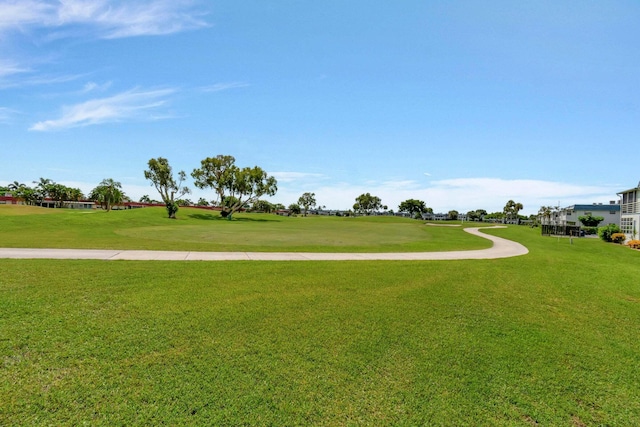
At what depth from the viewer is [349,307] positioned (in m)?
6.76

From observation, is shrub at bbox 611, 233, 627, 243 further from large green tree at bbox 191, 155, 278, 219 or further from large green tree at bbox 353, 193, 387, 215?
large green tree at bbox 353, 193, 387, 215

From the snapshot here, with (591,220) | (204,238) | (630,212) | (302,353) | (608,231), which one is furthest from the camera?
(591,220)

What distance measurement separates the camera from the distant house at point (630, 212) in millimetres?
33531

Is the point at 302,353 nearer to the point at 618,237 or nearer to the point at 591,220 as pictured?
the point at 618,237

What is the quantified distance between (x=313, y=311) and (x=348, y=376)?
2.10 meters

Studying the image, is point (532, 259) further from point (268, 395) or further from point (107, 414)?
point (107, 414)

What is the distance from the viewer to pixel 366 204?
15800 cm

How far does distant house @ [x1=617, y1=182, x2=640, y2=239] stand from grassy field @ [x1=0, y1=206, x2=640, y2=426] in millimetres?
35495

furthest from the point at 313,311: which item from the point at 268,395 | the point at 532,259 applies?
the point at 532,259

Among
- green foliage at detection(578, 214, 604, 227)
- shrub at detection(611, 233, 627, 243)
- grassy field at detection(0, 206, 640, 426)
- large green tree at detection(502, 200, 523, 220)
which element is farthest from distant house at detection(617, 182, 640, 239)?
large green tree at detection(502, 200, 523, 220)

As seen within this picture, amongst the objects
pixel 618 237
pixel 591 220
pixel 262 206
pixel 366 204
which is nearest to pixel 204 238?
pixel 618 237

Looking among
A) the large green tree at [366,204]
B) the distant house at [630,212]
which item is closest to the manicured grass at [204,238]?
the distant house at [630,212]

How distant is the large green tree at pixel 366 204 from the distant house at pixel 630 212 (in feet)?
386

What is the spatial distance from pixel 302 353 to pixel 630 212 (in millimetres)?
48129
